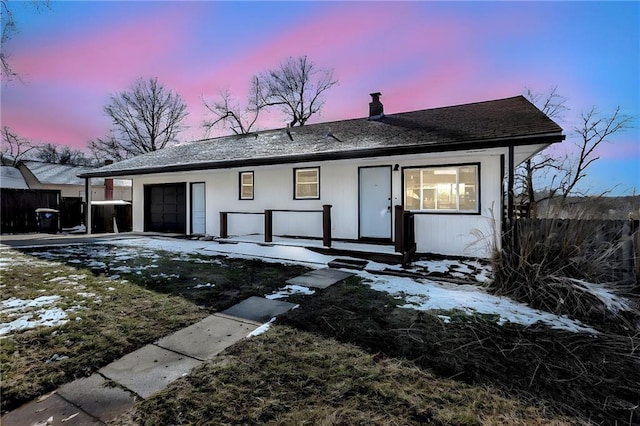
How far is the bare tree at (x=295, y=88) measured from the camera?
2538 cm

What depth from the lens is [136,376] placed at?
2391mm

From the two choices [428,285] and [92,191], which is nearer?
[428,285]

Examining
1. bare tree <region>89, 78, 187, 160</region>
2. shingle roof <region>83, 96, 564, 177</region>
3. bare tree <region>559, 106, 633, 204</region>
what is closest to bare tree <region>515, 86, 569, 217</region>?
bare tree <region>559, 106, 633, 204</region>

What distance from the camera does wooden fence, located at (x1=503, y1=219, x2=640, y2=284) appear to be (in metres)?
4.13

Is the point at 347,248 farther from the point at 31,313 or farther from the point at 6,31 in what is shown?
the point at 6,31

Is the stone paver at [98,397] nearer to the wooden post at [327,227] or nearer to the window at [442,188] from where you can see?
the wooden post at [327,227]

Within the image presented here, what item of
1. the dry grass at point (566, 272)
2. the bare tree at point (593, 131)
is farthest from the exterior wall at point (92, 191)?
the bare tree at point (593, 131)

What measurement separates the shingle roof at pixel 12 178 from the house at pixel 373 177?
16.8 metres

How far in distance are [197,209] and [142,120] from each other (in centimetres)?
2343

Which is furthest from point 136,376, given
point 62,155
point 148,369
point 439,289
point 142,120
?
point 62,155

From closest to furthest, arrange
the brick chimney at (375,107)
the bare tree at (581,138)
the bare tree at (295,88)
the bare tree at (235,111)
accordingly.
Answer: the brick chimney at (375,107) < the bare tree at (581,138) < the bare tree at (295,88) < the bare tree at (235,111)

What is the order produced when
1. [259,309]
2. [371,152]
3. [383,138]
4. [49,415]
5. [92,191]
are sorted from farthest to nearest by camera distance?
1. [92,191]
2. [383,138]
3. [371,152]
4. [259,309]
5. [49,415]

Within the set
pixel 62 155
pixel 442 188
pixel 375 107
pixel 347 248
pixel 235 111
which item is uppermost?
pixel 235 111

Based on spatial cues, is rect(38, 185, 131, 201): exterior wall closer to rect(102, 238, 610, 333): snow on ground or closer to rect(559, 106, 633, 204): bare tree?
rect(102, 238, 610, 333): snow on ground
